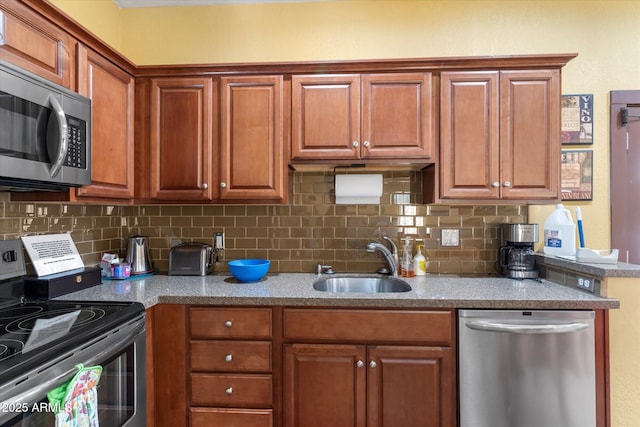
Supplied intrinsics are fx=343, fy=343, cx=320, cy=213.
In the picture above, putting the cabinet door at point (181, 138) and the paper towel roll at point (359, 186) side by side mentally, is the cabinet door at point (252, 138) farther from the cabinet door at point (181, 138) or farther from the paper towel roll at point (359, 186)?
the paper towel roll at point (359, 186)

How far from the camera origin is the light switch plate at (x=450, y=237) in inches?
90.4

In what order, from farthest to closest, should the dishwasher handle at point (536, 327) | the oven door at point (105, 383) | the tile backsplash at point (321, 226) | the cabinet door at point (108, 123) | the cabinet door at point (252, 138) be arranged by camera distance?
the tile backsplash at point (321, 226), the cabinet door at point (252, 138), the cabinet door at point (108, 123), the dishwasher handle at point (536, 327), the oven door at point (105, 383)

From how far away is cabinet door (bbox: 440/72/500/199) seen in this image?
1960 mm

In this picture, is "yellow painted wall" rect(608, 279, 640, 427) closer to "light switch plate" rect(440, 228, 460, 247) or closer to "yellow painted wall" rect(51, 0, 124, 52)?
"light switch plate" rect(440, 228, 460, 247)

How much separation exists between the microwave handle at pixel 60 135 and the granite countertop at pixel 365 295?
64 cm

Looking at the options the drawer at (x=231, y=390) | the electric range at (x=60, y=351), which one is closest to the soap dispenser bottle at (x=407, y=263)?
the drawer at (x=231, y=390)

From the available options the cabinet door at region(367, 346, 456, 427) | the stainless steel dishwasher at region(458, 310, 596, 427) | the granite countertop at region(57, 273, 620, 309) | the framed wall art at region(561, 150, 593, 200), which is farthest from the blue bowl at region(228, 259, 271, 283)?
the framed wall art at region(561, 150, 593, 200)

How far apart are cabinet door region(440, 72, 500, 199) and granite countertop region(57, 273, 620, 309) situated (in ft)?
1.78

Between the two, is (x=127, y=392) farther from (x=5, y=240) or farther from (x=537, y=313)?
(x=537, y=313)

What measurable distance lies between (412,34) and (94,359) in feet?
8.20

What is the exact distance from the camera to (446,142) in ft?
6.48

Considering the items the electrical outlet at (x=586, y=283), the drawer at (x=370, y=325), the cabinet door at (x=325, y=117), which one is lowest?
the drawer at (x=370, y=325)

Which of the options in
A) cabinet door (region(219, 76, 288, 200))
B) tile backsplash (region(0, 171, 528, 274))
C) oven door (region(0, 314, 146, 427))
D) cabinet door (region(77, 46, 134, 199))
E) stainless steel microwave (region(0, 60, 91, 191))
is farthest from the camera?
tile backsplash (region(0, 171, 528, 274))

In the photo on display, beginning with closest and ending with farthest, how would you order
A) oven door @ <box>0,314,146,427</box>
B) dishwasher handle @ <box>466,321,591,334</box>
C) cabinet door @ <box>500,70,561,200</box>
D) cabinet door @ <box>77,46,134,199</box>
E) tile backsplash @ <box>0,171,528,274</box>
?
oven door @ <box>0,314,146,427</box>
dishwasher handle @ <box>466,321,591,334</box>
cabinet door @ <box>77,46,134,199</box>
cabinet door @ <box>500,70,561,200</box>
tile backsplash @ <box>0,171,528,274</box>
